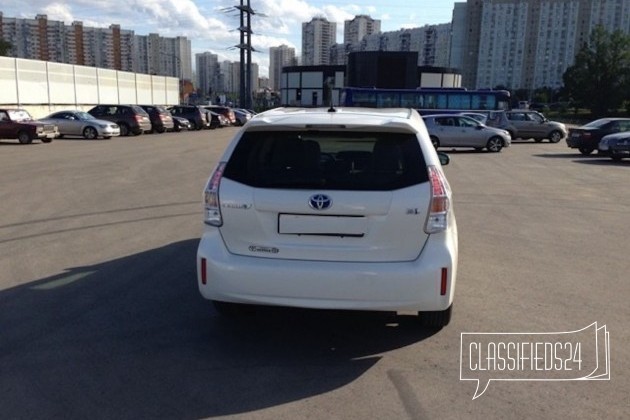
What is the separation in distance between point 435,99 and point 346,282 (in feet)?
125

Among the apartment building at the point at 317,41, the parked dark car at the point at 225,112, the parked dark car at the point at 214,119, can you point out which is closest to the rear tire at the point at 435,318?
the parked dark car at the point at 214,119

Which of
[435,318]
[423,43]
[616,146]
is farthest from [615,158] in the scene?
[423,43]

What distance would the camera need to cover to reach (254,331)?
4.74 metres

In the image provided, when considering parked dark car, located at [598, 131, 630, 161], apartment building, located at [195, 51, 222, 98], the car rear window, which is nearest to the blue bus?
parked dark car, located at [598, 131, 630, 161]

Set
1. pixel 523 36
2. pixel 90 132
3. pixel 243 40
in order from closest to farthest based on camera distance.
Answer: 1. pixel 90 132
2. pixel 243 40
3. pixel 523 36

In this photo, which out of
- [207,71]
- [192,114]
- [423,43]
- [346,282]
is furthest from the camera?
[207,71]

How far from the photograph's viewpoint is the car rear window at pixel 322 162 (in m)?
4.11

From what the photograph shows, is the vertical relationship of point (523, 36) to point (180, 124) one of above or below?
above

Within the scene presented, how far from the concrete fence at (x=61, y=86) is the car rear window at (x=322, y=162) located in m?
36.9

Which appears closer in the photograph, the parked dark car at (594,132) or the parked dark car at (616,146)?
the parked dark car at (616,146)

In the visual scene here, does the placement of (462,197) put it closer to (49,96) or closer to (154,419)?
(154,419)

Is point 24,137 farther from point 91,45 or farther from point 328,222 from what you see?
point 91,45

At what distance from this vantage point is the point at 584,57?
91.3 metres

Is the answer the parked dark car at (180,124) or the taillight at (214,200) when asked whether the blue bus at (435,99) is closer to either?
the parked dark car at (180,124)
